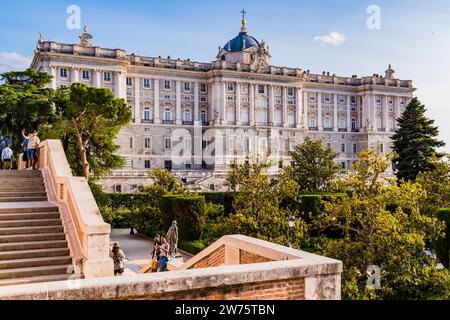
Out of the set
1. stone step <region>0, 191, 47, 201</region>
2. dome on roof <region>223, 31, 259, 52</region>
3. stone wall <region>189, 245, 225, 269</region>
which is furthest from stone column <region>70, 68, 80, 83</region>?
stone wall <region>189, 245, 225, 269</region>

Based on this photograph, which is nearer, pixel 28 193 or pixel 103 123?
pixel 28 193

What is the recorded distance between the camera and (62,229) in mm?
9156

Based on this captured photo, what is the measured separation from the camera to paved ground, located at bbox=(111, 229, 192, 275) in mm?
18062

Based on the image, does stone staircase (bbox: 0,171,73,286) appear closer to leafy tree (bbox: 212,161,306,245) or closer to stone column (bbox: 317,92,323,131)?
leafy tree (bbox: 212,161,306,245)

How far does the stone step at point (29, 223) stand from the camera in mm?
9008

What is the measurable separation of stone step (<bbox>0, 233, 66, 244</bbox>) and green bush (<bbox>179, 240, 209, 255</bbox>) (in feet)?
38.1

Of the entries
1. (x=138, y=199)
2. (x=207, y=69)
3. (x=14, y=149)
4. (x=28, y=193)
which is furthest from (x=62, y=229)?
(x=207, y=69)

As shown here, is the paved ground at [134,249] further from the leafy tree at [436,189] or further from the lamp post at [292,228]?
the leafy tree at [436,189]

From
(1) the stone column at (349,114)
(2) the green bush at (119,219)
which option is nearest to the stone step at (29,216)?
(2) the green bush at (119,219)

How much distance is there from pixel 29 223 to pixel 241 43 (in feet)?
217

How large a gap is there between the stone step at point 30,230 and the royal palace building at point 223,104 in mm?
38467

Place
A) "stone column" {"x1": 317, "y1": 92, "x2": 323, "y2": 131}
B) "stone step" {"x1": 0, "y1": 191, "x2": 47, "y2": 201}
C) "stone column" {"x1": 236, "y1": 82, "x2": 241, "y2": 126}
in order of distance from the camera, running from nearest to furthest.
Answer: "stone step" {"x1": 0, "y1": 191, "x2": 47, "y2": 201}
"stone column" {"x1": 236, "y1": 82, "x2": 241, "y2": 126}
"stone column" {"x1": 317, "y1": 92, "x2": 323, "y2": 131}
